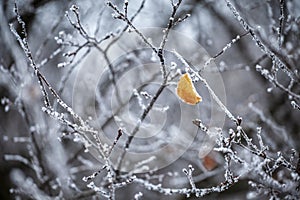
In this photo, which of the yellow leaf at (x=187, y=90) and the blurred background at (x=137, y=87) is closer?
the yellow leaf at (x=187, y=90)

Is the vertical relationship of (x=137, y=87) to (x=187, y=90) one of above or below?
above

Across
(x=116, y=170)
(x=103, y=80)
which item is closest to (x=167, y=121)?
(x=103, y=80)

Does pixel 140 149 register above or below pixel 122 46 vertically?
below

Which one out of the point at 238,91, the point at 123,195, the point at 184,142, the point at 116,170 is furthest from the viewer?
the point at 238,91

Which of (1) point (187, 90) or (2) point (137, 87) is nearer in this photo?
(1) point (187, 90)

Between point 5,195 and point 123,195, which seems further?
point 123,195

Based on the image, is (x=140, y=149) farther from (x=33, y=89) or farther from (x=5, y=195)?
(x=5, y=195)

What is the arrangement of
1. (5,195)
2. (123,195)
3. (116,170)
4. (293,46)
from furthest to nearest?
1. (123,195)
2. (5,195)
3. (293,46)
4. (116,170)

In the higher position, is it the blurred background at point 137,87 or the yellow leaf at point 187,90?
the blurred background at point 137,87
